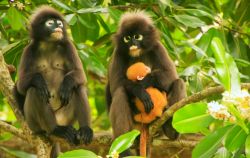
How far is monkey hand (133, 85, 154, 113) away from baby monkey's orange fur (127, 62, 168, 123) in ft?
0.15

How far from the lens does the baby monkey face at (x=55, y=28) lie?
547 cm

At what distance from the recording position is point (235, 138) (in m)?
2.84

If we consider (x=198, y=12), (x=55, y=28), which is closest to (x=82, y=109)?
(x=55, y=28)

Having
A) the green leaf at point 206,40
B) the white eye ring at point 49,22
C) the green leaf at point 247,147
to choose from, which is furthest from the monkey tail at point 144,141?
the green leaf at point 247,147

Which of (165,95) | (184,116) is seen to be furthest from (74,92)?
(184,116)

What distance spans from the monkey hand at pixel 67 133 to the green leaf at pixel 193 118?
229 centimetres

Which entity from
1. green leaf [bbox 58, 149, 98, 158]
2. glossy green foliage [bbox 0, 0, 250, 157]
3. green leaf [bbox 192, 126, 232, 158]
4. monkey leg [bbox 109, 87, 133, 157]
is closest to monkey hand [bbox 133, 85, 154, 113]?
monkey leg [bbox 109, 87, 133, 157]

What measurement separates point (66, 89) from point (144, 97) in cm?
76

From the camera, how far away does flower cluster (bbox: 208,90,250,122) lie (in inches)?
98.3

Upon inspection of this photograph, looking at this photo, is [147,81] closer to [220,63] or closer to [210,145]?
[210,145]

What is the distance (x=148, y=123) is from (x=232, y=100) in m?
2.56

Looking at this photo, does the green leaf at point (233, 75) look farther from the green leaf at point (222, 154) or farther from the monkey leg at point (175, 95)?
the monkey leg at point (175, 95)

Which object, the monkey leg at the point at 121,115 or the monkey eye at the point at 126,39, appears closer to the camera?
the monkey leg at the point at 121,115

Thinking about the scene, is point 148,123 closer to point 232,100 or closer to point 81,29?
point 81,29
